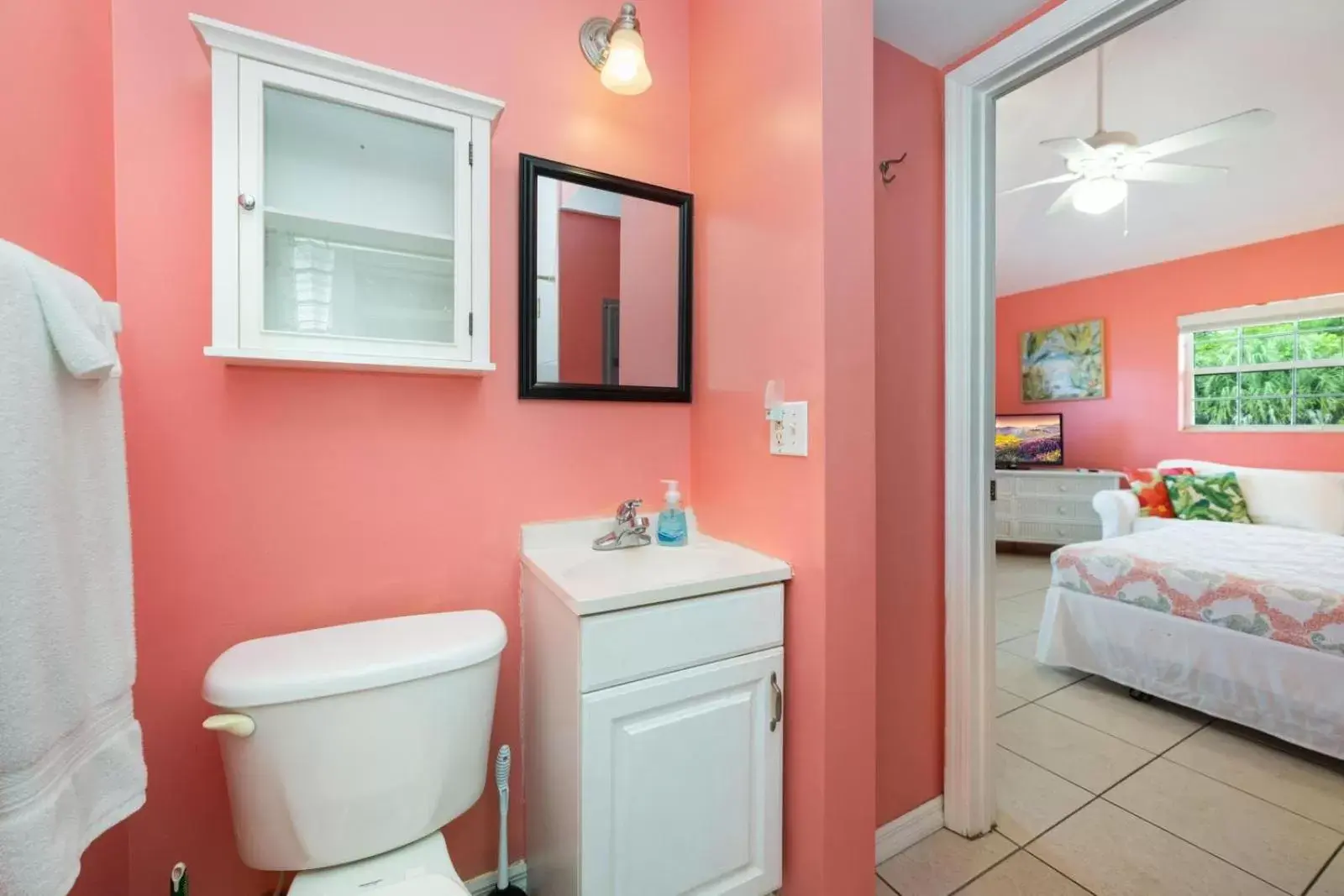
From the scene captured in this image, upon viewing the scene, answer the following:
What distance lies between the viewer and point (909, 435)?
4.83 feet

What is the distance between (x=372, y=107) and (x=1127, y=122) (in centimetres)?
325

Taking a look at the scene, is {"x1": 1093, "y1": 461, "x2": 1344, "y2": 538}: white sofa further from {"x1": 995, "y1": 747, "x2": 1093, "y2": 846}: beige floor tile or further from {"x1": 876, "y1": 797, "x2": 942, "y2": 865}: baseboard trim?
{"x1": 876, "y1": 797, "x2": 942, "y2": 865}: baseboard trim

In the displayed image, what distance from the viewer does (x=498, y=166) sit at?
1.30 m

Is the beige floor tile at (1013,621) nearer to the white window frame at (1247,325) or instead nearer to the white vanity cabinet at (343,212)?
the white window frame at (1247,325)

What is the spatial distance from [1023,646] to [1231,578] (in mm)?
1056

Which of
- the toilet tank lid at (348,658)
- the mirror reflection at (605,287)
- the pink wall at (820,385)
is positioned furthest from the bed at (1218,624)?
the toilet tank lid at (348,658)

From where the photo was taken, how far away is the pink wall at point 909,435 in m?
1.43

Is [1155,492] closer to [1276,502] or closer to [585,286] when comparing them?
[1276,502]

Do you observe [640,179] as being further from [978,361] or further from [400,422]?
[978,361]

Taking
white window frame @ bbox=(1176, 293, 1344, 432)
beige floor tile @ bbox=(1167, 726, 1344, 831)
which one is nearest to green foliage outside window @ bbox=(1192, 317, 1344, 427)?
white window frame @ bbox=(1176, 293, 1344, 432)

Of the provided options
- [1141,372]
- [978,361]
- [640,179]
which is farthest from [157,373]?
[1141,372]

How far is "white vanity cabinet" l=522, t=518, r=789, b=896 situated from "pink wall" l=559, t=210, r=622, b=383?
0.57 m

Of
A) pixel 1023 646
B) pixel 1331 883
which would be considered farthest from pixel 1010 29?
pixel 1023 646

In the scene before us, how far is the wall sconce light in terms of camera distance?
121 centimetres
